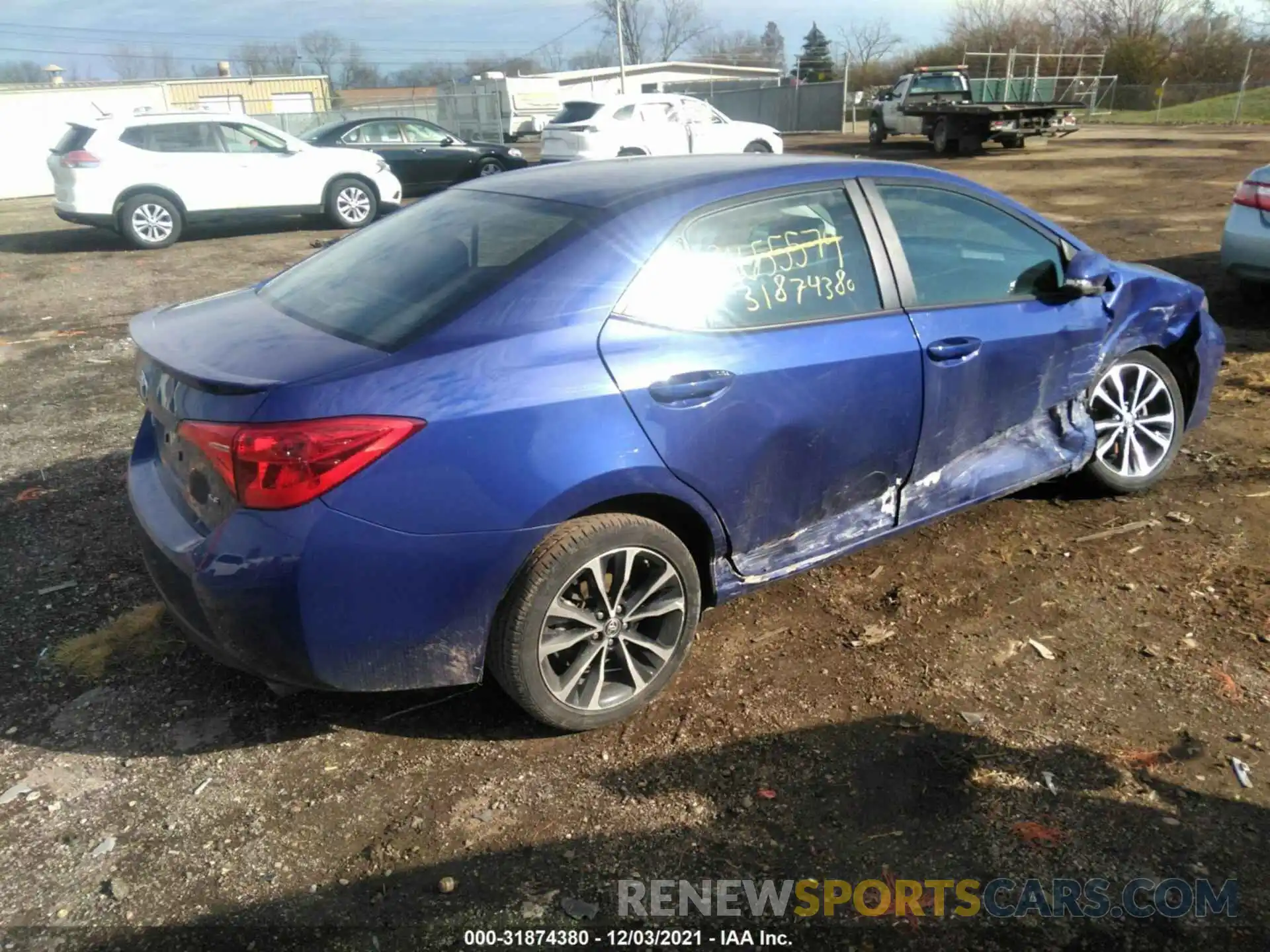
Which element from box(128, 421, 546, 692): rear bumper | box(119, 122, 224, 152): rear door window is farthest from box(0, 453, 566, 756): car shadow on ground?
box(119, 122, 224, 152): rear door window

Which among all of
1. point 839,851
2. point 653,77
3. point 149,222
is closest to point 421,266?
point 839,851

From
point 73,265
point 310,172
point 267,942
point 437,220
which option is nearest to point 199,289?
point 73,265

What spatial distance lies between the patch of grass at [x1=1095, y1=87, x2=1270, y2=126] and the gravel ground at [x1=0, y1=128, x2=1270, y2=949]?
3515cm

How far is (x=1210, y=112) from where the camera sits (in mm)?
36156

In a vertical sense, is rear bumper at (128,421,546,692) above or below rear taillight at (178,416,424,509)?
below

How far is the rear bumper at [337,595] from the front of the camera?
2449 mm

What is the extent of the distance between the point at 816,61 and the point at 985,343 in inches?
2674

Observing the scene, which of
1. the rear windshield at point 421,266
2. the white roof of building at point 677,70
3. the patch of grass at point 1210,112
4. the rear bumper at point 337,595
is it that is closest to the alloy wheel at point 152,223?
the rear windshield at point 421,266

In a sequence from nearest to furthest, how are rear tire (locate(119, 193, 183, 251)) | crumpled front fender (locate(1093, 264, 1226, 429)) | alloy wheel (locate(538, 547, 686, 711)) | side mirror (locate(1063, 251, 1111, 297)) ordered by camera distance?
1. alloy wheel (locate(538, 547, 686, 711))
2. side mirror (locate(1063, 251, 1111, 297))
3. crumpled front fender (locate(1093, 264, 1226, 429))
4. rear tire (locate(119, 193, 183, 251))

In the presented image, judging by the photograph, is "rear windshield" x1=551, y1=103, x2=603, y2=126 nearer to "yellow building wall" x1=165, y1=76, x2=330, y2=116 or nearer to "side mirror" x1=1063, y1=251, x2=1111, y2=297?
"side mirror" x1=1063, y1=251, x2=1111, y2=297

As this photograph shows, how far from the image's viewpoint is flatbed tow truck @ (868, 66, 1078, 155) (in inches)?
875

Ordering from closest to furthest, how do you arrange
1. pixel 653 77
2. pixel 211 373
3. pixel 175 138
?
pixel 211 373, pixel 175 138, pixel 653 77

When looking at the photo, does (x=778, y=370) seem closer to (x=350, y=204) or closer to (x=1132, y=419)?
(x=1132, y=419)

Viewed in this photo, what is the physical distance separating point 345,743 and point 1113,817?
2227mm
